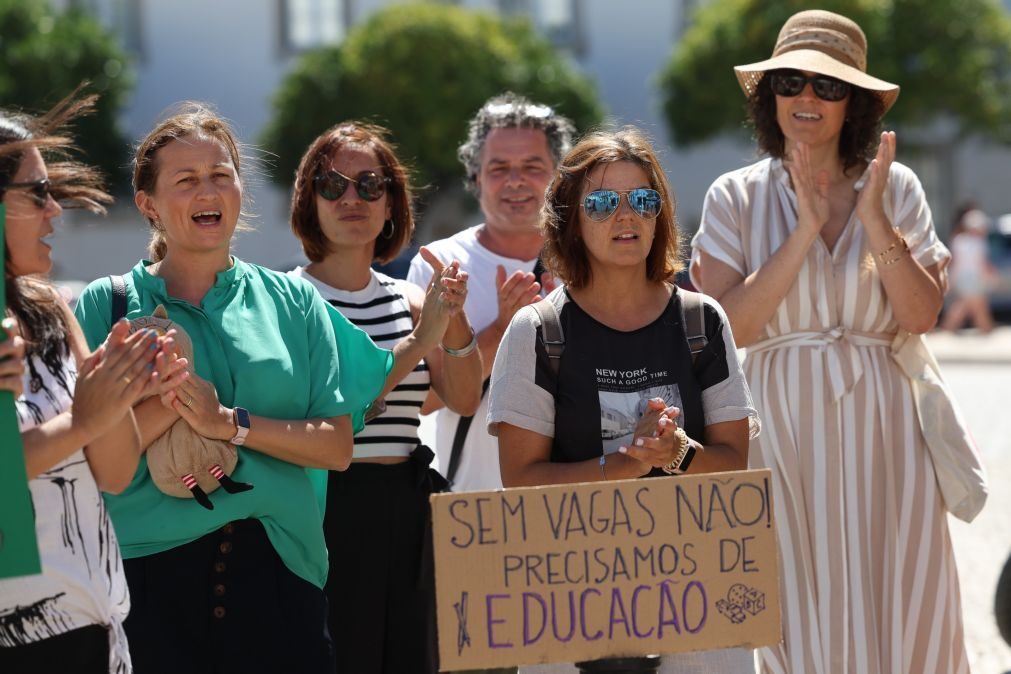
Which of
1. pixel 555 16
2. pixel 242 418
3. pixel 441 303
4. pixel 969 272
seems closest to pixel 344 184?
pixel 441 303

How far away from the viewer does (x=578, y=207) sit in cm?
378

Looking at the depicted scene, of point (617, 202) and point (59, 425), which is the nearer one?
point (59, 425)

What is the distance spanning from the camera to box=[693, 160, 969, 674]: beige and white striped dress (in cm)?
447

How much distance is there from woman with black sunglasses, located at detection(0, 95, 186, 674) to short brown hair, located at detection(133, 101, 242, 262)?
62 centimetres

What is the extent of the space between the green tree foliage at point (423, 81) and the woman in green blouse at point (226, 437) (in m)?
21.7

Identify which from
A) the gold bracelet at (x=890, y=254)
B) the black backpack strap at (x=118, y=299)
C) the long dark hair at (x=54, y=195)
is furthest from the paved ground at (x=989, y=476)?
the long dark hair at (x=54, y=195)

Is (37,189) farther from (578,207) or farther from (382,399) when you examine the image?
(382,399)

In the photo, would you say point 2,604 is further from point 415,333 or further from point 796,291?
point 796,291

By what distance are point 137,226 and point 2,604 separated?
28.9m

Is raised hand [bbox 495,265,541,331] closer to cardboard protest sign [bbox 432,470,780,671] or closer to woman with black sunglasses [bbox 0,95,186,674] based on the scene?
cardboard protest sign [bbox 432,470,780,671]

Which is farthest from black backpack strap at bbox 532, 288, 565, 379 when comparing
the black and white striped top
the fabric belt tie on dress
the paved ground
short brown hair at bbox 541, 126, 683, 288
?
the paved ground

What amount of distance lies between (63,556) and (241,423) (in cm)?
66

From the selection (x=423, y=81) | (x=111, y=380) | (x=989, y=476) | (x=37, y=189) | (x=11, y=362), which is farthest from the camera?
(x=423, y=81)

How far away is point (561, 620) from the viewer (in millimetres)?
3137
